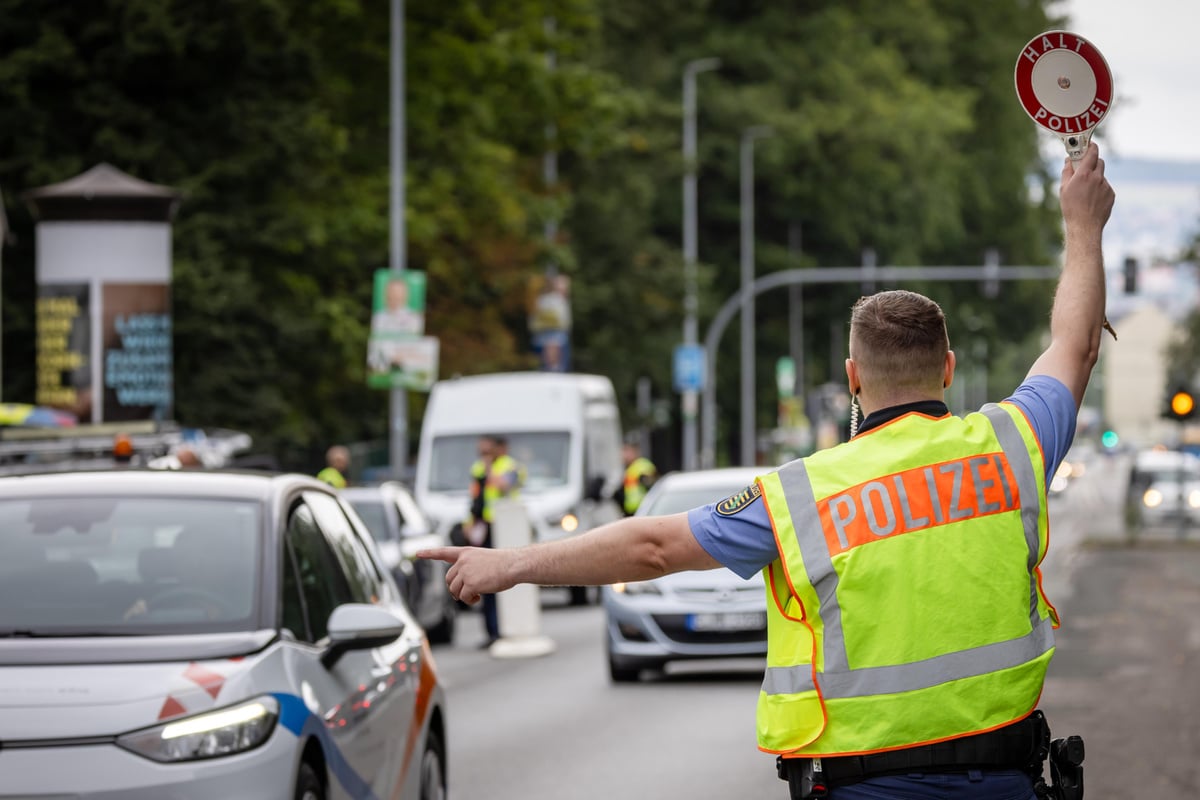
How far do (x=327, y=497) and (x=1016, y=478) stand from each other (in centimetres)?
444

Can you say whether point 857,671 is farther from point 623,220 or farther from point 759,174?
point 759,174

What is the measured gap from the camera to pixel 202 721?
617cm

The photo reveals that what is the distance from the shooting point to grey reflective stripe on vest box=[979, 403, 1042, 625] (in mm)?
4223

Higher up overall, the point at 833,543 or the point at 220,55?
the point at 220,55

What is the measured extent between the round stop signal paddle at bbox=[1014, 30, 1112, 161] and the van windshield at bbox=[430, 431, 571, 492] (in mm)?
24027

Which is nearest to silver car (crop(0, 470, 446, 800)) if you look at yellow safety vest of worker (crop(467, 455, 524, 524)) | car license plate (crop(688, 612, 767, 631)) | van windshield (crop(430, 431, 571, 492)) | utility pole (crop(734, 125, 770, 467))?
car license plate (crop(688, 612, 767, 631))

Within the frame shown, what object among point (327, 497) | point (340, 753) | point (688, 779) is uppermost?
point (327, 497)

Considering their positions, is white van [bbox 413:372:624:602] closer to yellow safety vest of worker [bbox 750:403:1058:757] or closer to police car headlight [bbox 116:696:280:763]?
police car headlight [bbox 116:696:280:763]

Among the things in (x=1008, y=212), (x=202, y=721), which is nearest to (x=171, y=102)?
(x=202, y=721)

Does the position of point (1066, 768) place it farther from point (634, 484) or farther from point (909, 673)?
point (634, 484)

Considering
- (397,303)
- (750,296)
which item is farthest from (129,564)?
(750,296)

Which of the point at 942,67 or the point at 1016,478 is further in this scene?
the point at 942,67

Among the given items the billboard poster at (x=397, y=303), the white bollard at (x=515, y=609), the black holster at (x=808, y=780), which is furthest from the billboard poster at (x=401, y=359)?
the black holster at (x=808, y=780)

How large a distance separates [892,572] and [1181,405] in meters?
38.6
